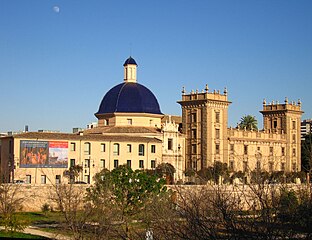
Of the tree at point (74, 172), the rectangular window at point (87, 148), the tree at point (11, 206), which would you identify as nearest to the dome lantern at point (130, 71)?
the rectangular window at point (87, 148)

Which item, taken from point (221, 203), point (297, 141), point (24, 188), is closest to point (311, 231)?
point (221, 203)

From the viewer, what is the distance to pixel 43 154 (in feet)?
170

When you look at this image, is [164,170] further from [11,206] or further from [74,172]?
[11,206]

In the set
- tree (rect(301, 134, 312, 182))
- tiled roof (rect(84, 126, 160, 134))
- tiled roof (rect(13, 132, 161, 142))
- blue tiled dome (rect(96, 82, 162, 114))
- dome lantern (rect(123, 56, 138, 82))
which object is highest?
dome lantern (rect(123, 56, 138, 82))

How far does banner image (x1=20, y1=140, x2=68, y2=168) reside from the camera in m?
51.1

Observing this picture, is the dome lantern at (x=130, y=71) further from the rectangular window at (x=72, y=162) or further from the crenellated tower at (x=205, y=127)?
the rectangular window at (x=72, y=162)

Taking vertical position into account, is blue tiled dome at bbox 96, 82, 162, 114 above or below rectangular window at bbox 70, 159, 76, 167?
above

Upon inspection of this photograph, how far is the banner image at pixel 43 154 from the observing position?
51088 millimetres

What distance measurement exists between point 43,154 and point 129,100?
15038mm

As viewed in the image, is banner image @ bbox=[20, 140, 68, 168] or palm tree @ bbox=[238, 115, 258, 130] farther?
palm tree @ bbox=[238, 115, 258, 130]

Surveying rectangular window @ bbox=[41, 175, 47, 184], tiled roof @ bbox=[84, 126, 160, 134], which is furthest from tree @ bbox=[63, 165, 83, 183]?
tiled roof @ bbox=[84, 126, 160, 134]

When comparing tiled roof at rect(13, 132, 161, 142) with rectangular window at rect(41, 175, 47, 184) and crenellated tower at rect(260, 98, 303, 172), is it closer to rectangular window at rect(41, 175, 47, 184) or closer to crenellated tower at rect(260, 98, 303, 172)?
rectangular window at rect(41, 175, 47, 184)

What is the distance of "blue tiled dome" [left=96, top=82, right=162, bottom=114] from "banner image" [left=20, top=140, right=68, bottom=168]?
39.2 feet

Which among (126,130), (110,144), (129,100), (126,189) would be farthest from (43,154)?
(126,189)
